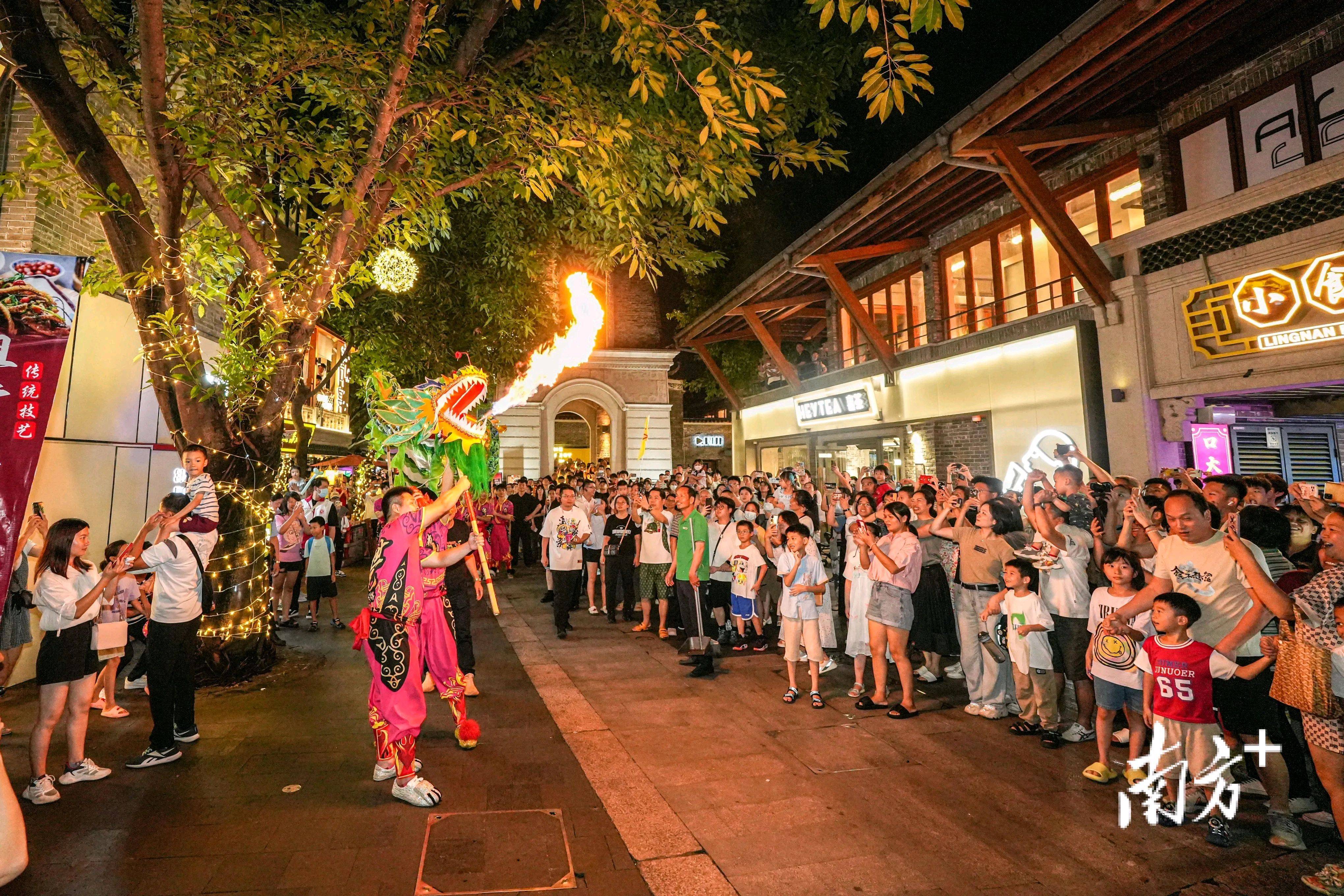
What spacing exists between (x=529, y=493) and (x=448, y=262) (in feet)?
18.4

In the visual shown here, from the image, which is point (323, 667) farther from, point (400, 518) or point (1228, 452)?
point (1228, 452)

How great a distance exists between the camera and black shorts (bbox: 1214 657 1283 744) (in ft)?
12.6

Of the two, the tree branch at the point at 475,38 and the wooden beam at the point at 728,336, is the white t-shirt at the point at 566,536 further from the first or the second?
the wooden beam at the point at 728,336

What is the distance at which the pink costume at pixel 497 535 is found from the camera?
12.3 m

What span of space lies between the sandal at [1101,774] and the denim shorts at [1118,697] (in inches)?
14.5

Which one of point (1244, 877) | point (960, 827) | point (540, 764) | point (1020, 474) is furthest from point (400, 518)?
point (1020, 474)

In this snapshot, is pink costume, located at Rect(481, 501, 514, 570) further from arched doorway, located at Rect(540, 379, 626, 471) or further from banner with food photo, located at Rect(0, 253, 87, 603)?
arched doorway, located at Rect(540, 379, 626, 471)

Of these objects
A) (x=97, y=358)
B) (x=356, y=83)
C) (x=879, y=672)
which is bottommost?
(x=879, y=672)

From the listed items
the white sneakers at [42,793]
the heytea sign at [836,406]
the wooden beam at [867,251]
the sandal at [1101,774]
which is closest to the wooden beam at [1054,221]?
the wooden beam at [867,251]

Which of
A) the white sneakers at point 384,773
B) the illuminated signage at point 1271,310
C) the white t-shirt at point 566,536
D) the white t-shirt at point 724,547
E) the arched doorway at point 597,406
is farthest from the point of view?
the arched doorway at point 597,406

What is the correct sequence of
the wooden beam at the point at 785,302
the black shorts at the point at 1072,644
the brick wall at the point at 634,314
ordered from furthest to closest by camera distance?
the brick wall at the point at 634,314 < the wooden beam at the point at 785,302 < the black shorts at the point at 1072,644

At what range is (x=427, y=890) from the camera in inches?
124

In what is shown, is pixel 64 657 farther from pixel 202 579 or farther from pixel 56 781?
pixel 202 579

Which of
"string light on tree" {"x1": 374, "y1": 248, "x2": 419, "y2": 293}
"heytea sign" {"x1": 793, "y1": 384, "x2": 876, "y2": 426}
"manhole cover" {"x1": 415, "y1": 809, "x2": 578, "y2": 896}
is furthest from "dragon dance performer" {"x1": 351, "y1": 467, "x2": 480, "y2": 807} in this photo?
"heytea sign" {"x1": 793, "y1": 384, "x2": 876, "y2": 426}
